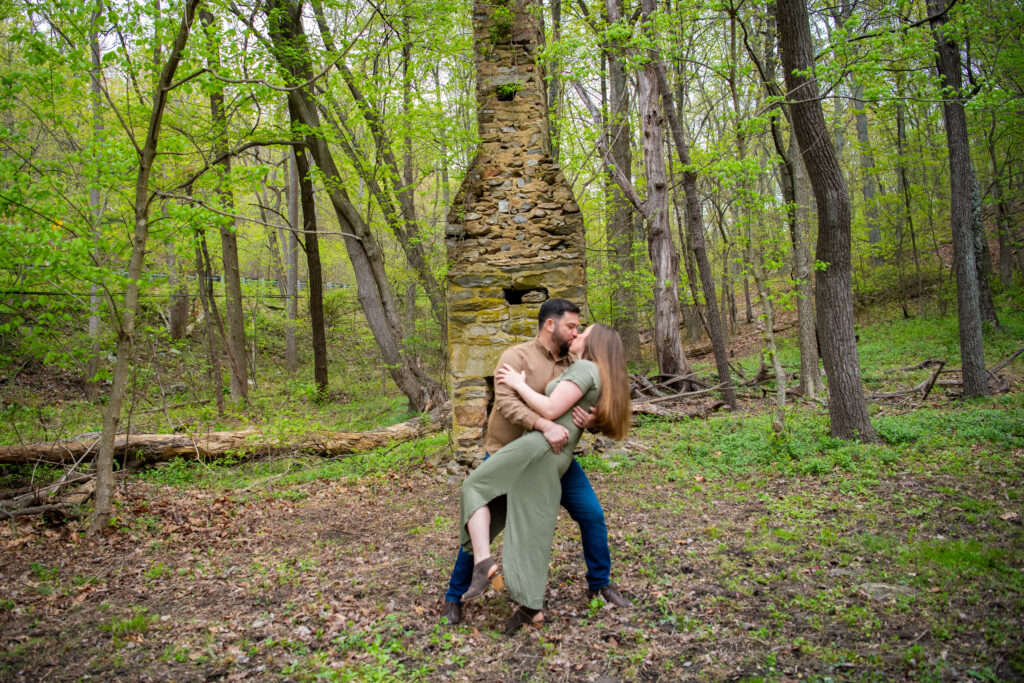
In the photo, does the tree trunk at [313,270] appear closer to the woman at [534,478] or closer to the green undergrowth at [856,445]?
the green undergrowth at [856,445]

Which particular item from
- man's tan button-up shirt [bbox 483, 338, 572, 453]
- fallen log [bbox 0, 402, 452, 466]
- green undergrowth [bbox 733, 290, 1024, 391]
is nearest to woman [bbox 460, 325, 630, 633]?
man's tan button-up shirt [bbox 483, 338, 572, 453]

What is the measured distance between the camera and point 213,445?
7969 mm

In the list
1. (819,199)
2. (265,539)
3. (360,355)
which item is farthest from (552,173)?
(360,355)

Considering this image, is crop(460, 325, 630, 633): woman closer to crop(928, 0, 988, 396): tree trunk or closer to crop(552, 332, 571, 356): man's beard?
crop(552, 332, 571, 356): man's beard

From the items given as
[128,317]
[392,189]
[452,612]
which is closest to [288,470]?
[128,317]

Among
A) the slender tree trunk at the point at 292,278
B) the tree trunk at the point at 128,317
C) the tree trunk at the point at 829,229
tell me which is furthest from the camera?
the slender tree trunk at the point at 292,278

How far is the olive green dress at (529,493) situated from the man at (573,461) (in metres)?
0.17

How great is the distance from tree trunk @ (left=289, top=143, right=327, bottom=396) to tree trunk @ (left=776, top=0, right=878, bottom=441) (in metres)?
8.99

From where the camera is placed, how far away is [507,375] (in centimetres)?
340

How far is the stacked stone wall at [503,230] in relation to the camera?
7020 mm

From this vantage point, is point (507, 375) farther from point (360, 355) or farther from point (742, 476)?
point (360, 355)

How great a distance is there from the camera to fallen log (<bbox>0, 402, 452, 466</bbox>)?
6.28 m

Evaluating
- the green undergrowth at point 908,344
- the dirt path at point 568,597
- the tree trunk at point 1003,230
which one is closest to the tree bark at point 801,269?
the green undergrowth at point 908,344

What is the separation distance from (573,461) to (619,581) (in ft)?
3.52
